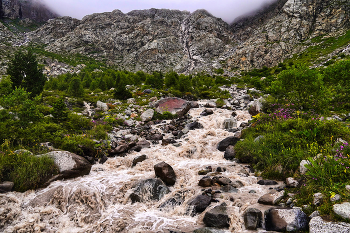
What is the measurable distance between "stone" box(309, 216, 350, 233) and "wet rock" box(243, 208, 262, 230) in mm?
1482

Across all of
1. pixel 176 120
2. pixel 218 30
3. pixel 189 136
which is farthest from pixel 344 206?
pixel 218 30

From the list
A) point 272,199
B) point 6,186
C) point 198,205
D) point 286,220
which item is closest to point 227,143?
point 272,199

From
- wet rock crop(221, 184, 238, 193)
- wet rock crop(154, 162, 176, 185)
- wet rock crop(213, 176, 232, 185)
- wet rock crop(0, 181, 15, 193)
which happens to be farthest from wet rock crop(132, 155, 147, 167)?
wet rock crop(221, 184, 238, 193)

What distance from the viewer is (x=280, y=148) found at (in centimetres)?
1009

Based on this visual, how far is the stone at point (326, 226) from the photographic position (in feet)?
14.3

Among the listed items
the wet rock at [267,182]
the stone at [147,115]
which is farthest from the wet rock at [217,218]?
the stone at [147,115]

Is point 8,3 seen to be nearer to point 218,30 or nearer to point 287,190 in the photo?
point 218,30

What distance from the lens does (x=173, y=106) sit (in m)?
24.6

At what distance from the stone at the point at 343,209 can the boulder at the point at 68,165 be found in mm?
11406

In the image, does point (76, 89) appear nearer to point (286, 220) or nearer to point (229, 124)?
point (229, 124)

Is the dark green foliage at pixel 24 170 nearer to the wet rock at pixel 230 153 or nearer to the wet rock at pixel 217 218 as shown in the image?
the wet rock at pixel 217 218

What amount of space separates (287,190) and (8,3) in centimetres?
27044

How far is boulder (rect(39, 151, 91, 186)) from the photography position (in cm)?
992

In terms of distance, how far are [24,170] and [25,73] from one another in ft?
61.7
